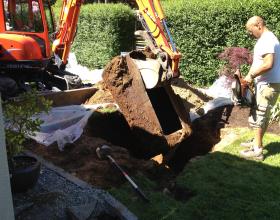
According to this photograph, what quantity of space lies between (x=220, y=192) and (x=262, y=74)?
1925 mm

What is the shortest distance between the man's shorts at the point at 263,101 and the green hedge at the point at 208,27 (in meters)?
4.27

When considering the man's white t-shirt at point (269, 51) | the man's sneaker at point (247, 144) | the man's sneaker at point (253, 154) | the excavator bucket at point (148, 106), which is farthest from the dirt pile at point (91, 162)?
the man's white t-shirt at point (269, 51)

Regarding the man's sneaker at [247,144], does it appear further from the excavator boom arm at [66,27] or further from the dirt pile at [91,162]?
the excavator boom arm at [66,27]

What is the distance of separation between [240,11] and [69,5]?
4369 mm

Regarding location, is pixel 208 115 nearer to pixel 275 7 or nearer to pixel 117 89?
pixel 117 89

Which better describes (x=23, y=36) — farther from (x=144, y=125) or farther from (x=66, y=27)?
(x=144, y=125)

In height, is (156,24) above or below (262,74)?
above

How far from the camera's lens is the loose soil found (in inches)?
231

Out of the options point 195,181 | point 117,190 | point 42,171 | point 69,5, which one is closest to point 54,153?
point 42,171

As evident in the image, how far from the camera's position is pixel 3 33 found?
854 centimetres

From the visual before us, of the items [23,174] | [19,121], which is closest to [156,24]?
[19,121]

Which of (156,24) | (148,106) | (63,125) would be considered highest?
(156,24)

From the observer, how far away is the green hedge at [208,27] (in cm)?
1016

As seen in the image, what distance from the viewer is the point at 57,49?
34.5 feet
